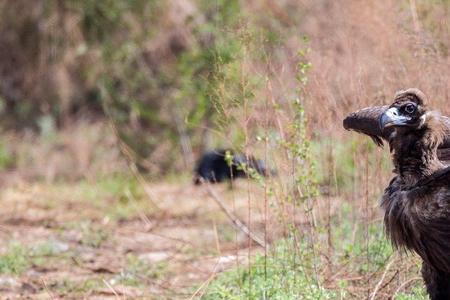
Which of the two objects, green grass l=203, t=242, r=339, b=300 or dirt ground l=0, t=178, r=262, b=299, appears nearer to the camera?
green grass l=203, t=242, r=339, b=300

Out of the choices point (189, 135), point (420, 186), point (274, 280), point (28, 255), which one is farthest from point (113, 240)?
point (420, 186)

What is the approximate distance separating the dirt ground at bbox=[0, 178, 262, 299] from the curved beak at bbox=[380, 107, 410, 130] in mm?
1738

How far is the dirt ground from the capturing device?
23.8ft

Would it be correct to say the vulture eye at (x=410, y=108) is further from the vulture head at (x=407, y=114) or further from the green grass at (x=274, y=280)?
the green grass at (x=274, y=280)

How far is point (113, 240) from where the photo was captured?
30.1 feet

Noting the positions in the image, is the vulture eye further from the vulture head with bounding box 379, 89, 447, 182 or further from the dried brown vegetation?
the dried brown vegetation

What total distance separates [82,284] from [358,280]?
2.17m

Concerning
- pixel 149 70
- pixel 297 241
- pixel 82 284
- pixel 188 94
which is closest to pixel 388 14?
pixel 297 241

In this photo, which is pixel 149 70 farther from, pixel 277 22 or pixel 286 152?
pixel 286 152

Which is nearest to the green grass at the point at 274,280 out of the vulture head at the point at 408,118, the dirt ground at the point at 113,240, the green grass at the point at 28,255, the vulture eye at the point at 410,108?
the dirt ground at the point at 113,240

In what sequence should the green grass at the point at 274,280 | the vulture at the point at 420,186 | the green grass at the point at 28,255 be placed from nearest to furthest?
the vulture at the point at 420,186 → the green grass at the point at 274,280 → the green grass at the point at 28,255

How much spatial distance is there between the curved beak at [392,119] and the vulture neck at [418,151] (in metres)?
0.08

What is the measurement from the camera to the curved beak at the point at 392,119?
4957mm

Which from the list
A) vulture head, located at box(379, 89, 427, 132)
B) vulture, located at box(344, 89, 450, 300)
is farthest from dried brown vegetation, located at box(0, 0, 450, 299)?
vulture head, located at box(379, 89, 427, 132)
